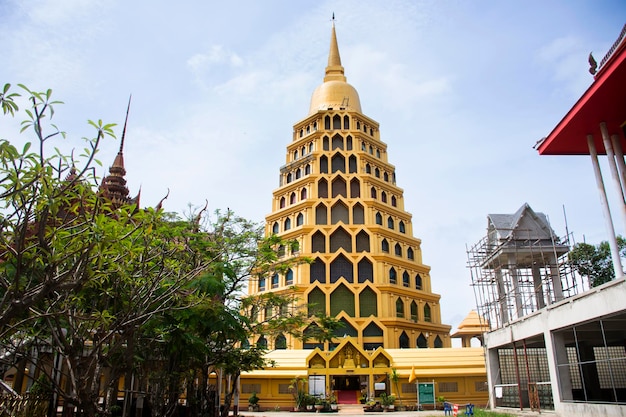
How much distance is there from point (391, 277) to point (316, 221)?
7.46 meters

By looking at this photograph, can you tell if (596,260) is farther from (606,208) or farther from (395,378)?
(606,208)

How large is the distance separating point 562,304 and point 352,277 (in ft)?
77.2

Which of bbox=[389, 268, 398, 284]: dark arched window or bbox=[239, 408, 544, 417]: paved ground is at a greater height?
bbox=[389, 268, 398, 284]: dark arched window

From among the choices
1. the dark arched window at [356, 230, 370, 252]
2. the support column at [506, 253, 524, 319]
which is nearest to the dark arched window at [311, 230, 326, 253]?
the dark arched window at [356, 230, 370, 252]

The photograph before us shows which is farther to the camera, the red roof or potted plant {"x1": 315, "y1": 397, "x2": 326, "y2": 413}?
potted plant {"x1": 315, "y1": 397, "x2": 326, "y2": 413}

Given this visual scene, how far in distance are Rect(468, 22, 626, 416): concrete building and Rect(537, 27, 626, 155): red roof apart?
1.0 inches

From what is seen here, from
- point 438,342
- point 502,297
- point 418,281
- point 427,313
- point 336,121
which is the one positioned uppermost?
point 336,121

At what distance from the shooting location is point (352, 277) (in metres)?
39.0

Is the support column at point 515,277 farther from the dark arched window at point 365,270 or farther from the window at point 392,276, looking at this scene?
the window at point 392,276

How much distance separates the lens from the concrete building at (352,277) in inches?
1212

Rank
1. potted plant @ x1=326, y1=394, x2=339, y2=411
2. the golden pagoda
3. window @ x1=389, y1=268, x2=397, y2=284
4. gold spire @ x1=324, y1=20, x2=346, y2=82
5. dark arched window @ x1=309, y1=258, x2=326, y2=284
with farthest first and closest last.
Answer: gold spire @ x1=324, y1=20, x2=346, y2=82 < window @ x1=389, y1=268, x2=397, y2=284 < dark arched window @ x1=309, y1=258, x2=326, y2=284 < the golden pagoda < potted plant @ x1=326, y1=394, x2=339, y2=411

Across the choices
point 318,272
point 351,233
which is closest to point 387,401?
point 318,272

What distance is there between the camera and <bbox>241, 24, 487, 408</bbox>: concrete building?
3078 centimetres

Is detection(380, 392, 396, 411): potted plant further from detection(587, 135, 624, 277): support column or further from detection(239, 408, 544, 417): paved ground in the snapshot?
detection(587, 135, 624, 277): support column
